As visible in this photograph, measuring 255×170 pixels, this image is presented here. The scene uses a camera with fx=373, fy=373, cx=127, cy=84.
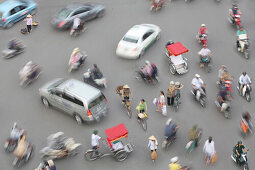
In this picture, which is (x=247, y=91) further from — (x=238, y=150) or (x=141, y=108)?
(x=141, y=108)

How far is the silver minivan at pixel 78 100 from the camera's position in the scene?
58.5 feet

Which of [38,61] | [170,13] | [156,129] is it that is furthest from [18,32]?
[156,129]

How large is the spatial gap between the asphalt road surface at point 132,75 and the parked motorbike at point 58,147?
1.53 ft

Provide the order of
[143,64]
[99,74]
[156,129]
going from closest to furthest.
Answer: [156,129]
[99,74]
[143,64]

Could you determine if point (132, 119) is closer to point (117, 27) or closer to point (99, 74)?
point (99, 74)

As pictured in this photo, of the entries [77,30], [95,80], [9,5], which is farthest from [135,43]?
[9,5]

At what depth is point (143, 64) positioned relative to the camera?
72.8 feet

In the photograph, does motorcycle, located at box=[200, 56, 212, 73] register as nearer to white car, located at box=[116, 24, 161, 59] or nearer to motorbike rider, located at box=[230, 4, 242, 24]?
white car, located at box=[116, 24, 161, 59]

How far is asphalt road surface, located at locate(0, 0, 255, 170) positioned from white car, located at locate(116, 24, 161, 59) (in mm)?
451

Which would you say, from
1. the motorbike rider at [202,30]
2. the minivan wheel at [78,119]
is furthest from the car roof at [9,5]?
the motorbike rider at [202,30]

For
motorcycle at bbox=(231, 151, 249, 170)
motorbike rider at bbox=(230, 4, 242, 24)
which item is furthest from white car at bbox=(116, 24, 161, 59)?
motorcycle at bbox=(231, 151, 249, 170)

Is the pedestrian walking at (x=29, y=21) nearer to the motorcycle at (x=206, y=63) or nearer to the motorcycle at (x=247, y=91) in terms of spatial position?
the motorcycle at (x=206, y=63)

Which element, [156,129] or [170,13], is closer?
[156,129]

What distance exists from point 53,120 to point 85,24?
31.1ft
